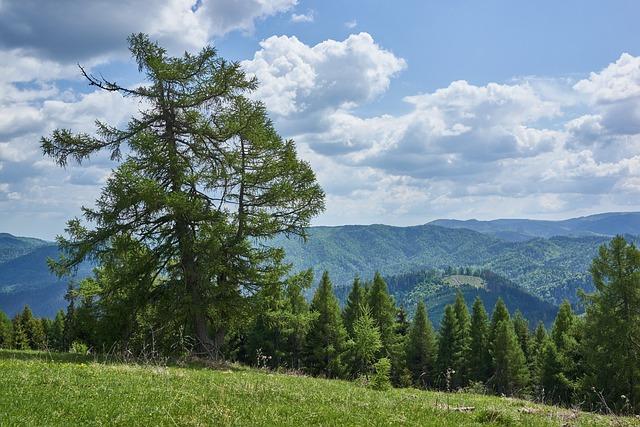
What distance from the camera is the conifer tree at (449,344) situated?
65188 mm

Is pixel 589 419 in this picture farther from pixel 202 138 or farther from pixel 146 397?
pixel 202 138

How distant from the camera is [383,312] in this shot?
200 ft

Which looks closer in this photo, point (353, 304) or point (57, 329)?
point (353, 304)

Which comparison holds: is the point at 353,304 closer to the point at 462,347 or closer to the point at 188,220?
the point at 462,347

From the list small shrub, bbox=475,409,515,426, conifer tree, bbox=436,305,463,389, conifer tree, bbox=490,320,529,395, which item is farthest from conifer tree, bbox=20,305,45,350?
small shrub, bbox=475,409,515,426

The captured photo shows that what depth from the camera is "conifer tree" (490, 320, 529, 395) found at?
5656 cm

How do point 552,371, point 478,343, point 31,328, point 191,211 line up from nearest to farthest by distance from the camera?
point 191,211
point 552,371
point 478,343
point 31,328

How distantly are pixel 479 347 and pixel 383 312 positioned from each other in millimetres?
13230

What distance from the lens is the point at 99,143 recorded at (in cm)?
2205

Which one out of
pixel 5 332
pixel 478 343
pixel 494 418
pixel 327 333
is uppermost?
pixel 494 418

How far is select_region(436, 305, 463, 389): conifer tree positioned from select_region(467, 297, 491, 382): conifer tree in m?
1.92

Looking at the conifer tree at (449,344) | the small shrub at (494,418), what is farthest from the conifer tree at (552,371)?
the small shrub at (494,418)

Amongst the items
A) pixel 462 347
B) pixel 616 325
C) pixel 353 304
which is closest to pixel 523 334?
pixel 462 347

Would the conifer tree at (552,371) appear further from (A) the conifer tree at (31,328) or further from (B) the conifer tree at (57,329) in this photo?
(B) the conifer tree at (57,329)
